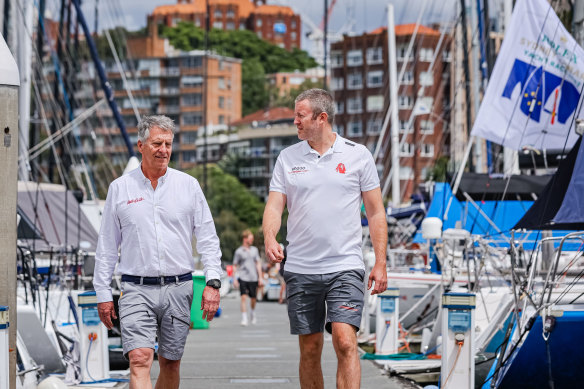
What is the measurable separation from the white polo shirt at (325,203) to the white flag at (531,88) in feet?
29.2

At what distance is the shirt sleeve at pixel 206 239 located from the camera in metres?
8.03

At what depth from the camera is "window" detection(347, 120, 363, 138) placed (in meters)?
142

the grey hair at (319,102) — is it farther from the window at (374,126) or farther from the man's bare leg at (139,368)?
the window at (374,126)

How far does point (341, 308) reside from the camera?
8.05 meters

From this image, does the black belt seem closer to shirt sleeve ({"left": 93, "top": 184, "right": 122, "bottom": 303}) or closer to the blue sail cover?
shirt sleeve ({"left": 93, "top": 184, "right": 122, "bottom": 303})

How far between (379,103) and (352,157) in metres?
132

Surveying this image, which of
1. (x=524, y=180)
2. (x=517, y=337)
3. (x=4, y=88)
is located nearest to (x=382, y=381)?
(x=517, y=337)

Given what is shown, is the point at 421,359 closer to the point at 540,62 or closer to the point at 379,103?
the point at 540,62

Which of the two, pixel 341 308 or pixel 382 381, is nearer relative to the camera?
pixel 341 308

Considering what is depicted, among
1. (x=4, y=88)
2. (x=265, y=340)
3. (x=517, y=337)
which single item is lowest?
(x=265, y=340)

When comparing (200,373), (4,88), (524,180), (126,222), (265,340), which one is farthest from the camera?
(524,180)

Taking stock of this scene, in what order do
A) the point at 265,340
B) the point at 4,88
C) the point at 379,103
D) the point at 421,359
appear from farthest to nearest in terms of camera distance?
1. the point at 379,103
2. the point at 265,340
3. the point at 421,359
4. the point at 4,88

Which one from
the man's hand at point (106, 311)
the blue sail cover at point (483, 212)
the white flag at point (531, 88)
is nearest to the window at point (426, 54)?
the blue sail cover at point (483, 212)

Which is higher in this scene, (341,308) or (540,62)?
(540,62)
